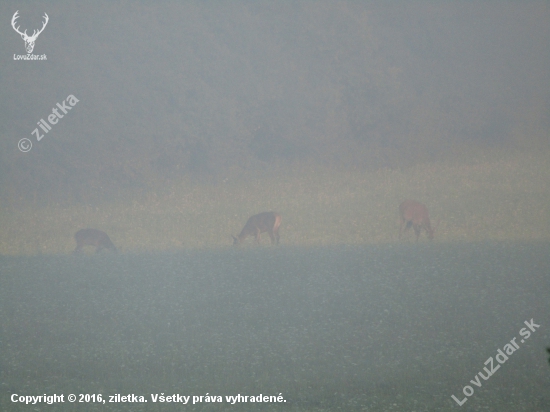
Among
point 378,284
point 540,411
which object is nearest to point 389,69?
point 378,284

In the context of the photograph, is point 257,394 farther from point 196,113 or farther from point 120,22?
point 120,22

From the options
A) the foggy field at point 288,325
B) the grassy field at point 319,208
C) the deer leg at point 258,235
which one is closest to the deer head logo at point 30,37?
the grassy field at point 319,208

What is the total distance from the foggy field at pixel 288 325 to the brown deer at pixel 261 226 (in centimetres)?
63

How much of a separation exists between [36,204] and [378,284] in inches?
406

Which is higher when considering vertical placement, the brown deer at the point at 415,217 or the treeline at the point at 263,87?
the treeline at the point at 263,87

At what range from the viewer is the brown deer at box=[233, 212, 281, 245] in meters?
15.9

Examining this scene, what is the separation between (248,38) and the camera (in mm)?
18797

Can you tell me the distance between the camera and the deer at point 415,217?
51.3 ft

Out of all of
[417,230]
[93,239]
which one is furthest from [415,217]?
[93,239]

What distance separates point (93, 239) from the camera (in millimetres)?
15680

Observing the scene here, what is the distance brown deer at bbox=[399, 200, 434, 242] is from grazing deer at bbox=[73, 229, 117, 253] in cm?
828

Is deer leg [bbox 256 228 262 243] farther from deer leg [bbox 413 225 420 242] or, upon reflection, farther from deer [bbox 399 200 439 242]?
deer leg [bbox 413 225 420 242]

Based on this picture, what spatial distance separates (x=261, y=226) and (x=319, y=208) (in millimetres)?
1849

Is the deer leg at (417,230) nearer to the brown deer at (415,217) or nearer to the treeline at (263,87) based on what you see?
the brown deer at (415,217)
